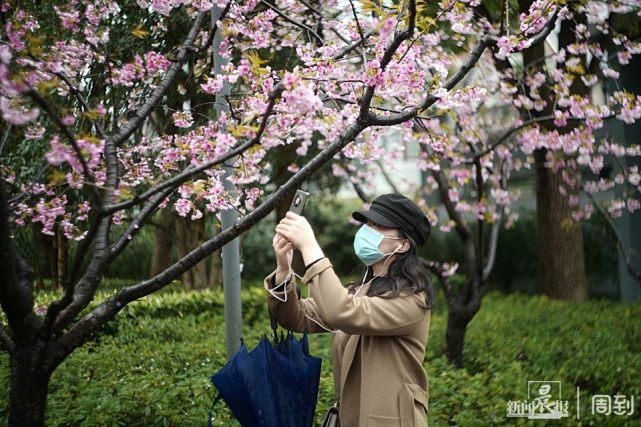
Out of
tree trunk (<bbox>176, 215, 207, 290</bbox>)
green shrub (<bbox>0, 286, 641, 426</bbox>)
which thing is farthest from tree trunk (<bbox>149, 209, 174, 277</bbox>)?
green shrub (<bbox>0, 286, 641, 426</bbox>)

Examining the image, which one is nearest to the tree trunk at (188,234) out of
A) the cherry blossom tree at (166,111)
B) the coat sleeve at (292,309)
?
the cherry blossom tree at (166,111)

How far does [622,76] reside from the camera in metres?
10.6

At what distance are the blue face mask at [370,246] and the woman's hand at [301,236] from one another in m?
0.31

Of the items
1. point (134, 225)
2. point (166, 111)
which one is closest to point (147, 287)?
point (134, 225)

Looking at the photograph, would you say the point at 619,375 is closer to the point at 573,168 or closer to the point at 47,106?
the point at 573,168

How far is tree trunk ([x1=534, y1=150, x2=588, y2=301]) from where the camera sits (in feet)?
32.6

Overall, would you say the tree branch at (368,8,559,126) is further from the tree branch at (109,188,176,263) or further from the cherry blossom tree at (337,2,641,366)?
the tree branch at (109,188,176,263)

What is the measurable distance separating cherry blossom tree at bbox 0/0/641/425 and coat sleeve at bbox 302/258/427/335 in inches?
A: 25.3

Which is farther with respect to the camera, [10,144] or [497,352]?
[497,352]

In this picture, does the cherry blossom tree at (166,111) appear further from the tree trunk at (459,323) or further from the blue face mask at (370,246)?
the blue face mask at (370,246)

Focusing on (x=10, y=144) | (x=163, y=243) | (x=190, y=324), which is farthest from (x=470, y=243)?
(x=163, y=243)

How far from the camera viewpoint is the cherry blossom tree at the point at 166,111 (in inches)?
117

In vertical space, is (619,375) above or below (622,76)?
below

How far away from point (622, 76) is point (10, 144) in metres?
8.50
